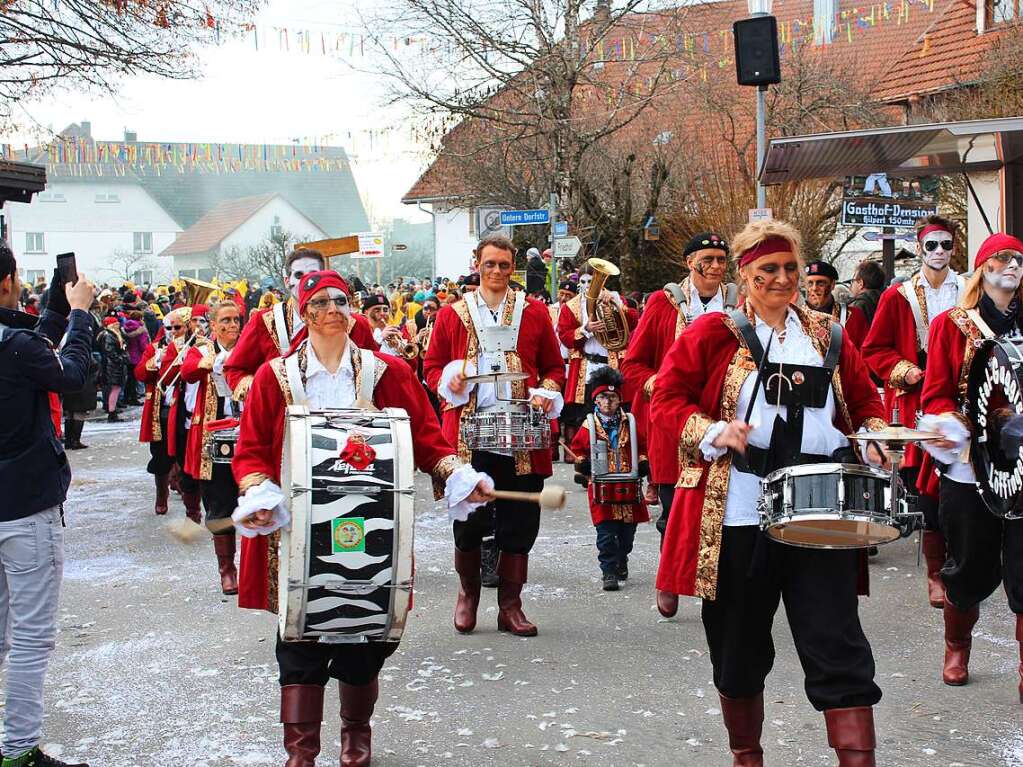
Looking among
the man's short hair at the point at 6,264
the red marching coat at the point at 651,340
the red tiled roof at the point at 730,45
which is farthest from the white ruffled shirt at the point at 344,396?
the red tiled roof at the point at 730,45

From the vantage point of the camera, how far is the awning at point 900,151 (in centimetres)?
948

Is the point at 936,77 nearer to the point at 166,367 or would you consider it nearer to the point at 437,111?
the point at 437,111

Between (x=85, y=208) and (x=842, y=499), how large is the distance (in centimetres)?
7882

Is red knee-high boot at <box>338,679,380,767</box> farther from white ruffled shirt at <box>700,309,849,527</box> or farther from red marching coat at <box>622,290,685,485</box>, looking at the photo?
red marching coat at <box>622,290,685,485</box>

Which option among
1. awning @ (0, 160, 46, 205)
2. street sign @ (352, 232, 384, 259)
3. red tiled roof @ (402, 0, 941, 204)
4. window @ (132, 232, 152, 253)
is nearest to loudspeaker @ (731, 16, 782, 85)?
awning @ (0, 160, 46, 205)

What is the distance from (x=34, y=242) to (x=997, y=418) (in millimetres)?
77683

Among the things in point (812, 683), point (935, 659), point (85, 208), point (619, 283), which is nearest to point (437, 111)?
point (619, 283)

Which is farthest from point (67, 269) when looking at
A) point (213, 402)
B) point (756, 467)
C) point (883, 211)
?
point (883, 211)

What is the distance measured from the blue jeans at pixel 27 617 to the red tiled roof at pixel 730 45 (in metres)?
22.4

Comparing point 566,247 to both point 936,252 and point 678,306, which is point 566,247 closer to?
point 936,252

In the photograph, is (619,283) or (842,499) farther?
(619,283)

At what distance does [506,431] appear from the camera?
6488 millimetres

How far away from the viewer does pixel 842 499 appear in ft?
12.2

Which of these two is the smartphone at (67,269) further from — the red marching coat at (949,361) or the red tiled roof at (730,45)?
the red tiled roof at (730,45)
